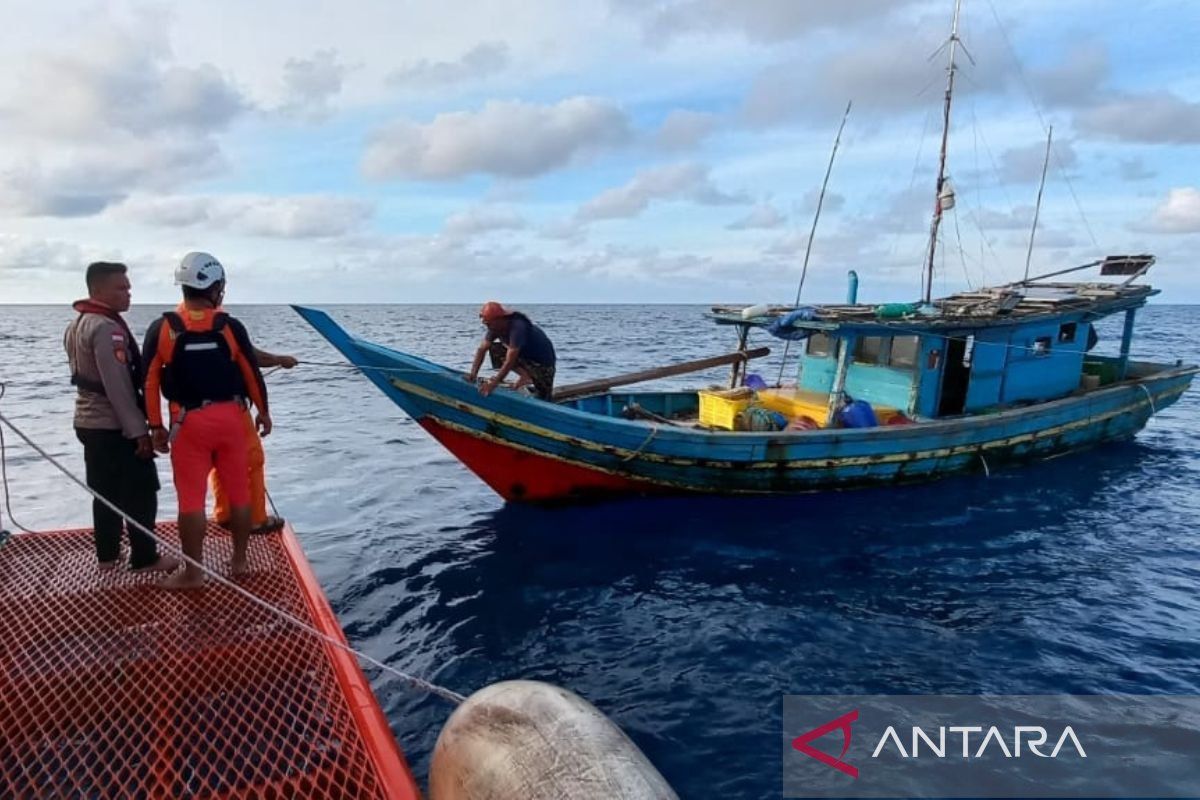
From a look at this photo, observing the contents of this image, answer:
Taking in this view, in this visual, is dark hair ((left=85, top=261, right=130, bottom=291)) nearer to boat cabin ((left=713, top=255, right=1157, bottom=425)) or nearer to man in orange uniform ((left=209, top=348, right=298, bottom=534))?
man in orange uniform ((left=209, top=348, right=298, bottom=534))

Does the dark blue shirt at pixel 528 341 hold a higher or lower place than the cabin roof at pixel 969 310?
lower

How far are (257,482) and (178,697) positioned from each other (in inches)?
93.3

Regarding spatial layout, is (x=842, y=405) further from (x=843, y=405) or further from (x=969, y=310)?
(x=969, y=310)

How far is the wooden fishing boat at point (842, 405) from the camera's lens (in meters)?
8.87

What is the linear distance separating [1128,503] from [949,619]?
238 inches

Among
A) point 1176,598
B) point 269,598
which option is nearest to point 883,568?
point 1176,598

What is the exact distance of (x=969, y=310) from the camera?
11.3m

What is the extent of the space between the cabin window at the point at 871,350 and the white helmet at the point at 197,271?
386 inches

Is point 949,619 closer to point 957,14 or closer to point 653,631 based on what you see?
point 653,631

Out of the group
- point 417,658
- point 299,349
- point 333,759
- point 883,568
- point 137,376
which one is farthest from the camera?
point 299,349

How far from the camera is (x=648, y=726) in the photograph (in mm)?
5328

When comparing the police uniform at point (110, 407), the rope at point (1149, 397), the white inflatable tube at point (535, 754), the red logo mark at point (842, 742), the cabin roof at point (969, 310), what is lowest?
the red logo mark at point (842, 742)

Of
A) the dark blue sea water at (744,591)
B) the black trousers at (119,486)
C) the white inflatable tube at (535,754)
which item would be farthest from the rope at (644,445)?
the white inflatable tube at (535,754)

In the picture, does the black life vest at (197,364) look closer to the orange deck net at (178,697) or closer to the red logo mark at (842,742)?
the orange deck net at (178,697)
